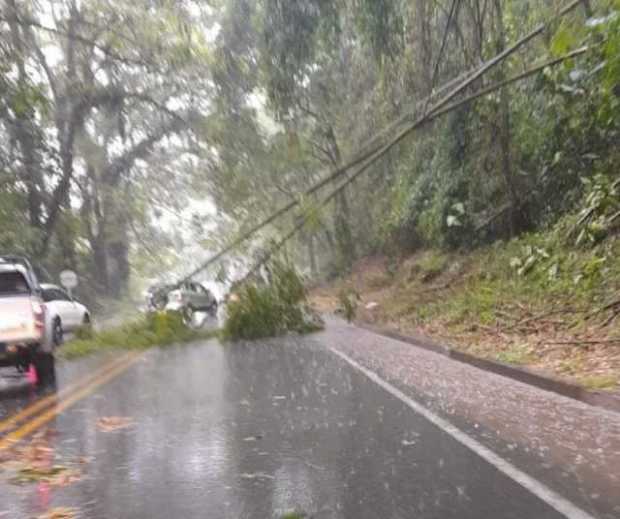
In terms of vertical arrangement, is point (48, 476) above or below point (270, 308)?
below

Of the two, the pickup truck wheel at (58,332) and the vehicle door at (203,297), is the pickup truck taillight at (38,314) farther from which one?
the vehicle door at (203,297)

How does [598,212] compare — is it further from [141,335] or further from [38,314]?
[38,314]

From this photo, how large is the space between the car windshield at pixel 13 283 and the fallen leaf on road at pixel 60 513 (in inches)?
288

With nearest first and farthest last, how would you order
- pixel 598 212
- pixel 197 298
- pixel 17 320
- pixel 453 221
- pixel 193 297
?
pixel 17 320, pixel 598 212, pixel 453 221, pixel 193 297, pixel 197 298

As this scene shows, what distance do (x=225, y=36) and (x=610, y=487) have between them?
809 inches

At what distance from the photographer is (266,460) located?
6594 millimetres

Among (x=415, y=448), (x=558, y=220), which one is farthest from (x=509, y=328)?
(x=415, y=448)

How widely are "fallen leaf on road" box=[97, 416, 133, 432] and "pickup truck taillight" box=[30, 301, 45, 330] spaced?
131 inches

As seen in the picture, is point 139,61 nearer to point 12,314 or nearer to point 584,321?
point 12,314

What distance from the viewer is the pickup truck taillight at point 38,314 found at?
37.9 feet

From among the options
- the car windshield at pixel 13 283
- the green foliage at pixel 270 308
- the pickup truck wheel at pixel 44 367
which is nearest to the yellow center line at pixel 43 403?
the pickup truck wheel at pixel 44 367

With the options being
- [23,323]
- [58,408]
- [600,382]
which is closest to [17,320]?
[23,323]

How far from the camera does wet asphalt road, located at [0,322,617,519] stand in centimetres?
530

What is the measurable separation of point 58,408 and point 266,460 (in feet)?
13.0
